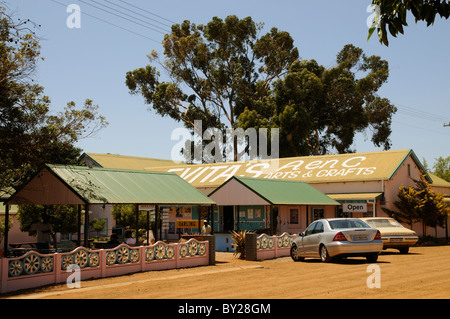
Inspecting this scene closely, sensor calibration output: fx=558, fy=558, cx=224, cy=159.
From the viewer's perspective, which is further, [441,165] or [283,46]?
[441,165]

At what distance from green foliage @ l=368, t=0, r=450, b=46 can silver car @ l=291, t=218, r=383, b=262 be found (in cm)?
1221

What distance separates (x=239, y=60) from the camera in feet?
204

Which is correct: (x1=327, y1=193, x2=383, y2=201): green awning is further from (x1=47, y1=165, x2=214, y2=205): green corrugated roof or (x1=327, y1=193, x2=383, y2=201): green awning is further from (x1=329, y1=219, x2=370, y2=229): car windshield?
(x1=329, y1=219, x2=370, y2=229): car windshield

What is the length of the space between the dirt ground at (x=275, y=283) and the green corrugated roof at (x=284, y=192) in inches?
346

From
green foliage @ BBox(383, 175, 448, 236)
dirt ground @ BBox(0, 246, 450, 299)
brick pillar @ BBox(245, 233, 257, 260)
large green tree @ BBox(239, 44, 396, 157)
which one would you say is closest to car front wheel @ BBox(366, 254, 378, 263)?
dirt ground @ BBox(0, 246, 450, 299)

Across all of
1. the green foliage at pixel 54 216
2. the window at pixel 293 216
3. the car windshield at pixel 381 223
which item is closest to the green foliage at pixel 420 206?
the window at pixel 293 216

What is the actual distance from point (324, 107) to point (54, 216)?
3400 cm

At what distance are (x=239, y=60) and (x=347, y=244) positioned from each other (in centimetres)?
4620

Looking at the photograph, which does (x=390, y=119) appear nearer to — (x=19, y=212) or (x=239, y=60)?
(x=239, y=60)

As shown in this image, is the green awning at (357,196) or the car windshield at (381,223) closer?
the car windshield at (381,223)

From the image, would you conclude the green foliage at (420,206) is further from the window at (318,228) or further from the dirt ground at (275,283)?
the dirt ground at (275,283)

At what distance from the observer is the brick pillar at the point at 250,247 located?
21953mm

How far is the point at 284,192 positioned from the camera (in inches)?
1155
